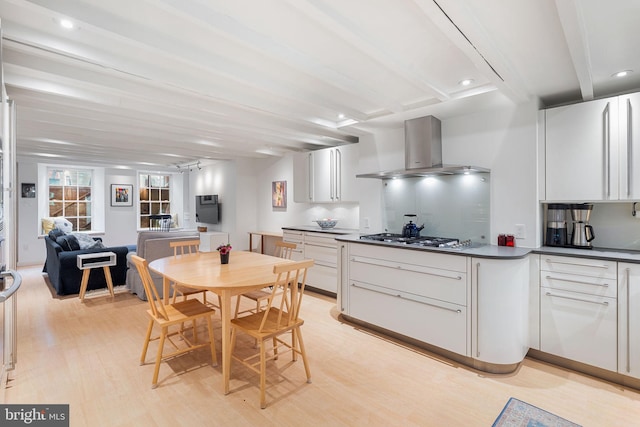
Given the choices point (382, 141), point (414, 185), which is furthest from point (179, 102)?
point (414, 185)

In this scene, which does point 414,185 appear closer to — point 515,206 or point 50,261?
point 515,206

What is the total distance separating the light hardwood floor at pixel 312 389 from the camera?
83.1 inches

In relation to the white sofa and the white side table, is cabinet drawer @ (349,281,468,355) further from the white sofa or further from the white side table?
the white side table

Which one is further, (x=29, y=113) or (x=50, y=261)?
(x=50, y=261)

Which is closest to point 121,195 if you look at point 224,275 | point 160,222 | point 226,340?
point 160,222

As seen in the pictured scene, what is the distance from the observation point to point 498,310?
265 cm

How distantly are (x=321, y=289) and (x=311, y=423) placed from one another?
113 inches

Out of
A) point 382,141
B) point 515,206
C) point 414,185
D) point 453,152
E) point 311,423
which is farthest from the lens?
point 382,141

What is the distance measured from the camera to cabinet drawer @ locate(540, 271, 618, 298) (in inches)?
99.1

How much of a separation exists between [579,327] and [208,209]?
23.6 feet

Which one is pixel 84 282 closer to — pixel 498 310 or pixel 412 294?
pixel 412 294

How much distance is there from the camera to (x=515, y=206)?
3.17m

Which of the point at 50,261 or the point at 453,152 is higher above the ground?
the point at 453,152

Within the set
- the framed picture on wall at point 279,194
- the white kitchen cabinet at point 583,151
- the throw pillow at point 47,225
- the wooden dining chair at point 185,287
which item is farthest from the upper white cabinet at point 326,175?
the throw pillow at point 47,225
